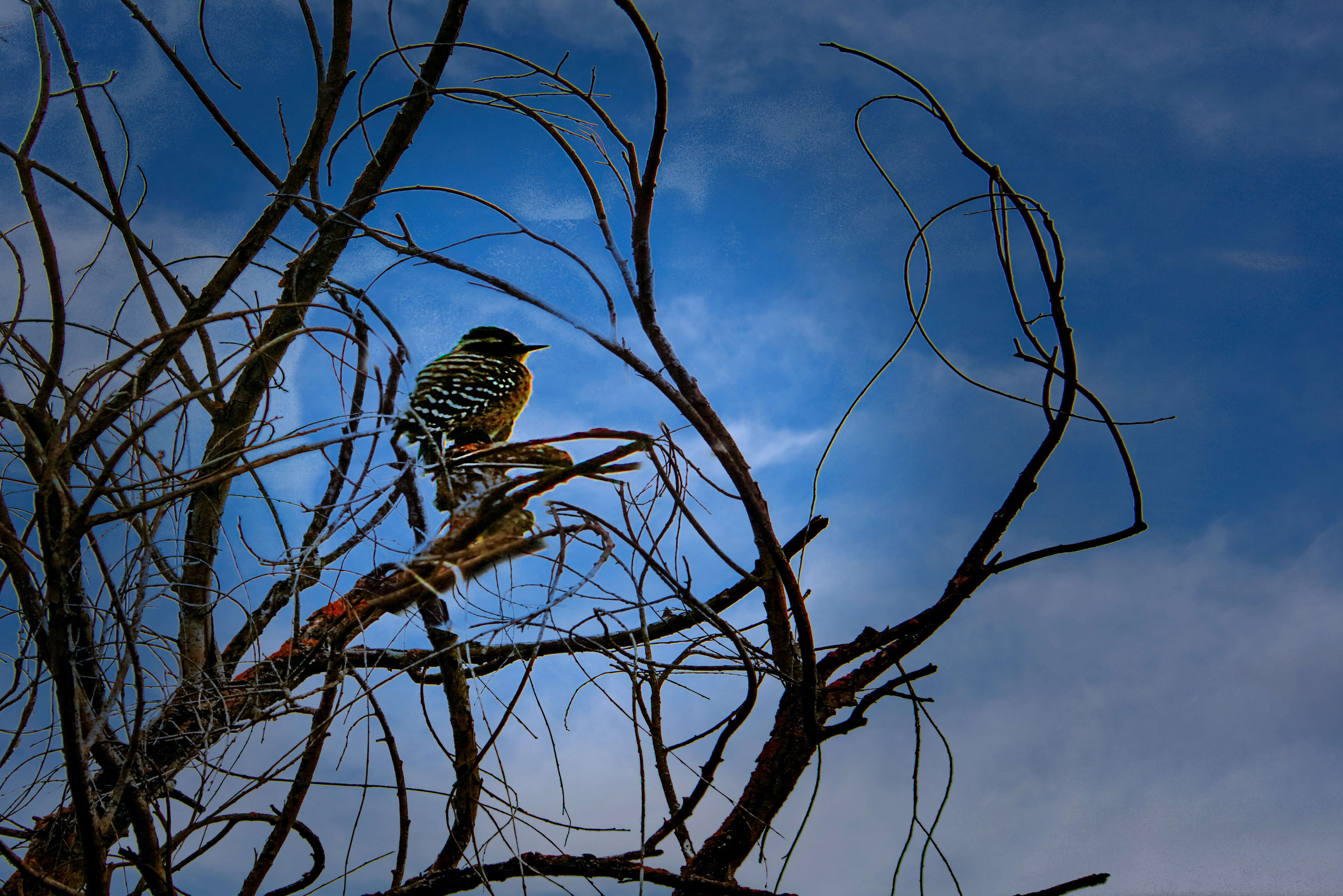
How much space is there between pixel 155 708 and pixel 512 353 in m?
0.91

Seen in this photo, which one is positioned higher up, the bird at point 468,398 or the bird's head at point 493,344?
the bird's head at point 493,344

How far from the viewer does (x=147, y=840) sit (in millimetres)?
1281

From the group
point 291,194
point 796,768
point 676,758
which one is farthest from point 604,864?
point 291,194

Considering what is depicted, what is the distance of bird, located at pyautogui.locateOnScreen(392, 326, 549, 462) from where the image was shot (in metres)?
1.52

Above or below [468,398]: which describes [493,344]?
above

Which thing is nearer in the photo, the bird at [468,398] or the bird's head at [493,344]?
the bird at [468,398]

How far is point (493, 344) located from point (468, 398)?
20 centimetres

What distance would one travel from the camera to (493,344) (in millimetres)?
1702

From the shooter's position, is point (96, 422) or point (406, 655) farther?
point (406, 655)

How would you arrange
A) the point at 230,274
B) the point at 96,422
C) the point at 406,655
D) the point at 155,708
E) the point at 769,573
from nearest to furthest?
the point at 96,422, the point at 155,708, the point at 769,573, the point at 230,274, the point at 406,655

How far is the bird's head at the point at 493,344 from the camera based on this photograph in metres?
1.69

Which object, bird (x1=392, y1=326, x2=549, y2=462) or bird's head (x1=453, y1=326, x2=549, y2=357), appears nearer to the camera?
bird (x1=392, y1=326, x2=549, y2=462)

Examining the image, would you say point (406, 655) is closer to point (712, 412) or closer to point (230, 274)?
point (230, 274)

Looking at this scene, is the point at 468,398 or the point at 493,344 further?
the point at 493,344
